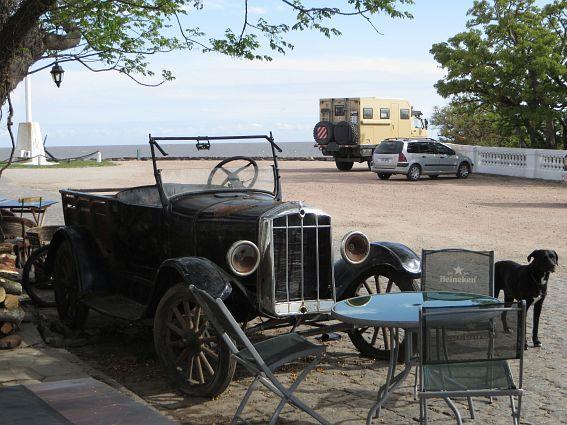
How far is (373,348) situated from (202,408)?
5.95ft

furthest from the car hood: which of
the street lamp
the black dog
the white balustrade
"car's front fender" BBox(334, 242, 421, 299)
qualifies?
the white balustrade

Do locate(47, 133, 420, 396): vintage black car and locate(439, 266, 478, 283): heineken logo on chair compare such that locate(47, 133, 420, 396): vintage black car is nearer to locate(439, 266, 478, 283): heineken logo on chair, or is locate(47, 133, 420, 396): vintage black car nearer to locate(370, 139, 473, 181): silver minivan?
locate(439, 266, 478, 283): heineken logo on chair

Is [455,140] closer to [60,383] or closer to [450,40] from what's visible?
[450,40]

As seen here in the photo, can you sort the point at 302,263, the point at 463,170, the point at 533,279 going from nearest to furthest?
the point at 302,263
the point at 533,279
the point at 463,170

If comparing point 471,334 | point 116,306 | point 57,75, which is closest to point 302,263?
point 116,306

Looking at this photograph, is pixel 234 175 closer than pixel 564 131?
Yes

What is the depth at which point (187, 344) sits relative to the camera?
6164 millimetres

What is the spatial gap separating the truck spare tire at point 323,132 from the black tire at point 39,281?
26.0m

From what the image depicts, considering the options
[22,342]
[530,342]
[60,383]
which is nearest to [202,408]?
[60,383]

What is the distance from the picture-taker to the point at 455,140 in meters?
48.1

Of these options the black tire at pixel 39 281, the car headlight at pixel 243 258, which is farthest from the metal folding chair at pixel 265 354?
the black tire at pixel 39 281

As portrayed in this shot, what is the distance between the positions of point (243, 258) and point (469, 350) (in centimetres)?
224

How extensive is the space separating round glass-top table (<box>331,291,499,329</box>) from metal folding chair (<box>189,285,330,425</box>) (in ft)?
0.98

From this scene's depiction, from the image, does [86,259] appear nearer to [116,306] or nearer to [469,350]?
[116,306]
